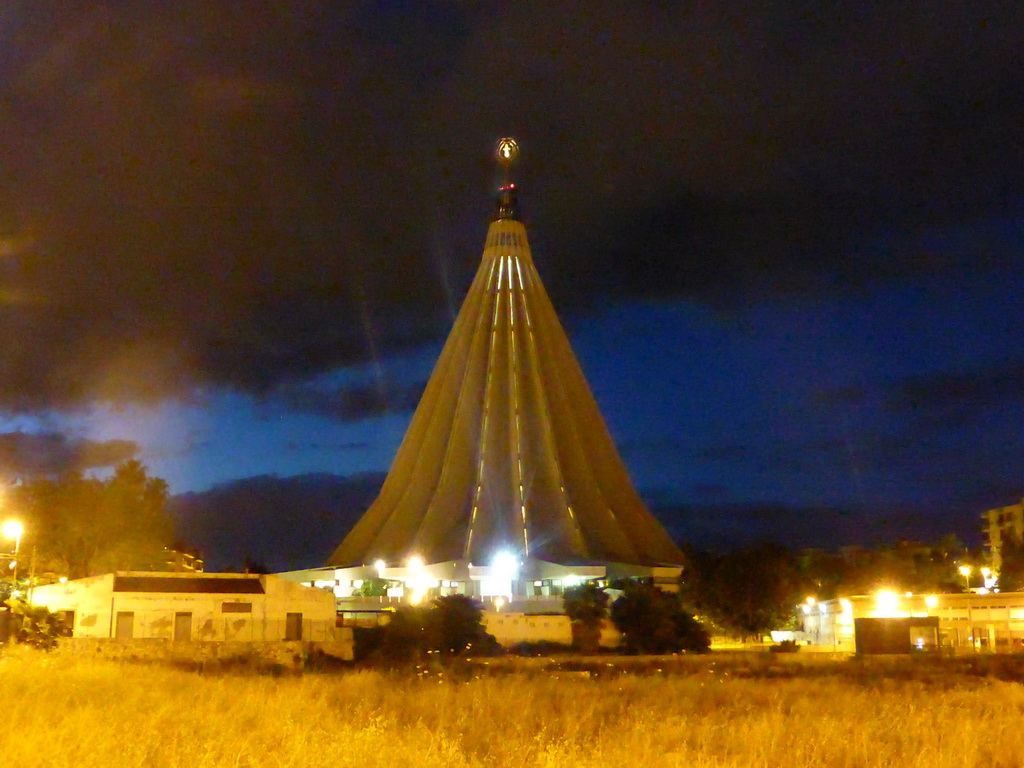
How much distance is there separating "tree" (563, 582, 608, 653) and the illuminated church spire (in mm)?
11181

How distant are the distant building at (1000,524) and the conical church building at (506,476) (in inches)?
1122

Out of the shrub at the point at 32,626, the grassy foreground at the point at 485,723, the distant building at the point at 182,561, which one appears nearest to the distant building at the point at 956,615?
the grassy foreground at the point at 485,723

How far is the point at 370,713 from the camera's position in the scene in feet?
36.2

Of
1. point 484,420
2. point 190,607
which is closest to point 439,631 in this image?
point 190,607

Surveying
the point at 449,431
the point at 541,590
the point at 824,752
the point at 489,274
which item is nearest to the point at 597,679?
the point at 824,752

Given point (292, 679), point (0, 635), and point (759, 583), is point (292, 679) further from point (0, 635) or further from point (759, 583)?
point (759, 583)

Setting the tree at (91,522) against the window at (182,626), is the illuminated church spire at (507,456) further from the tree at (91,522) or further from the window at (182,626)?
the window at (182,626)

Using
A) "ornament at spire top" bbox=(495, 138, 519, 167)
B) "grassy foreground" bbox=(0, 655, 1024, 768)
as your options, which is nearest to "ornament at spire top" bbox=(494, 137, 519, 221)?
"ornament at spire top" bbox=(495, 138, 519, 167)

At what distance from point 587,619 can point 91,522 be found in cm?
2147

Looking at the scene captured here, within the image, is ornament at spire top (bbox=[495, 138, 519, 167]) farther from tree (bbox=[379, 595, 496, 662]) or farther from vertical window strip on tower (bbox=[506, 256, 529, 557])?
tree (bbox=[379, 595, 496, 662])

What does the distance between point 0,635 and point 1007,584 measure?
4209 centimetres

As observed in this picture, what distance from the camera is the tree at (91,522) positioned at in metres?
42.2

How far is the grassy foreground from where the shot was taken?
8.20m

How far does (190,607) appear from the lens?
2855 cm
